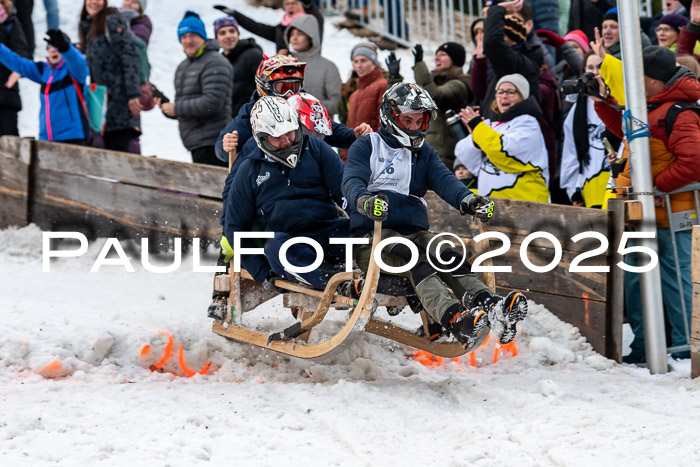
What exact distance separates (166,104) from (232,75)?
687 millimetres

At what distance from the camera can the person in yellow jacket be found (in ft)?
23.6

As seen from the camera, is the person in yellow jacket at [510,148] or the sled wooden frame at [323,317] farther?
the person in yellow jacket at [510,148]

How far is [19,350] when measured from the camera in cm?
584

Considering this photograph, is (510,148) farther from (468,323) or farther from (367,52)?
(468,323)

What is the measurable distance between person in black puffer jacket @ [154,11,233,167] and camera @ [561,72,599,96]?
11.5 ft

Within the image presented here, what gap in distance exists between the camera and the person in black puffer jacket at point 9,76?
9.70 metres

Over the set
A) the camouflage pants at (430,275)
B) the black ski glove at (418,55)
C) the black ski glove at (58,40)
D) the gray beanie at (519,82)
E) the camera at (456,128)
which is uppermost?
the black ski glove at (58,40)

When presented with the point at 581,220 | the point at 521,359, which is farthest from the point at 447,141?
the point at 521,359

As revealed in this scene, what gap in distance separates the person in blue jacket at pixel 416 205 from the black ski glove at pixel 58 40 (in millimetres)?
4338

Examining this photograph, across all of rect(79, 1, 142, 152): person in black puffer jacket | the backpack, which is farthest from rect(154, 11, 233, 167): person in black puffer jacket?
the backpack

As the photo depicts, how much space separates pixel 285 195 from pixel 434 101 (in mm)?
2472

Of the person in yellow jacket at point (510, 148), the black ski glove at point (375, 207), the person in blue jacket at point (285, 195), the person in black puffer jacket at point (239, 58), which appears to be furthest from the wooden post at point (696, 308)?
the person in black puffer jacket at point (239, 58)

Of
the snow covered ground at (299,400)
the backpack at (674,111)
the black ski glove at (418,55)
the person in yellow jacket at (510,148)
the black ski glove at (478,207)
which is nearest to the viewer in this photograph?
the snow covered ground at (299,400)

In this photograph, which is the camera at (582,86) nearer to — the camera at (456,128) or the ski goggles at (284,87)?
the camera at (456,128)
